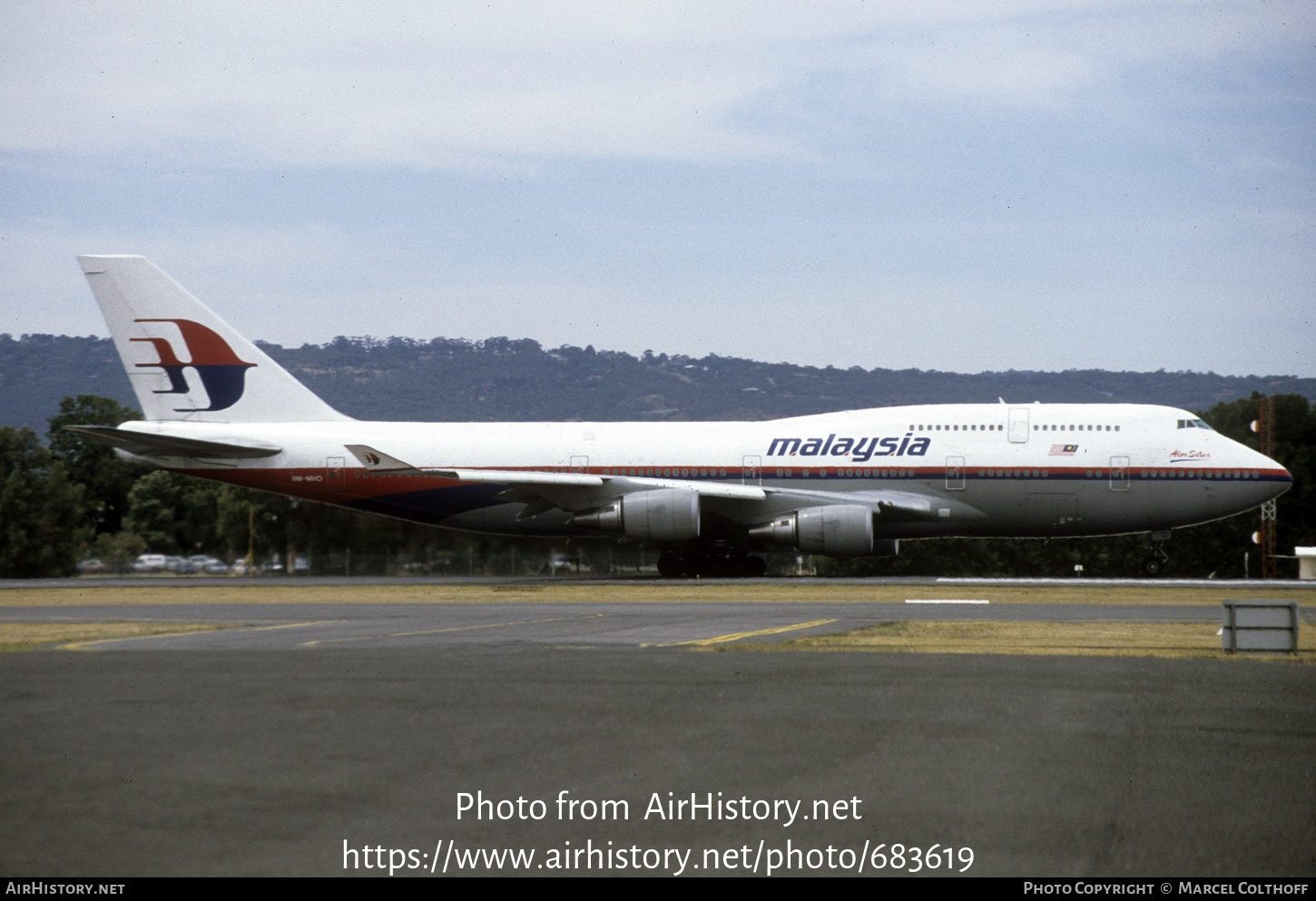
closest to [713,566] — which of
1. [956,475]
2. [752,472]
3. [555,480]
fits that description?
[752,472]

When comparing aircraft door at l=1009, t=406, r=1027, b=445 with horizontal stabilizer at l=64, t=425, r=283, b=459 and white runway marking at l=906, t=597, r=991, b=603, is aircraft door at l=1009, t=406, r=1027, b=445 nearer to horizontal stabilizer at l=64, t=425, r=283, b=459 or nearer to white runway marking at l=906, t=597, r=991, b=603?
white runway marking at l=906, t=597, r=991, b=603

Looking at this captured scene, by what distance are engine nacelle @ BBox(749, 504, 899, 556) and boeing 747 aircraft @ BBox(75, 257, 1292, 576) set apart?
0.16 feet

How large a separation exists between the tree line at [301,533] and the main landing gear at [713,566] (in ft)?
10.9

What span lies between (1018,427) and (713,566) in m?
9.60

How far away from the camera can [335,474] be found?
38.4 meters

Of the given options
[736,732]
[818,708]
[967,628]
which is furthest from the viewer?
[967,628]

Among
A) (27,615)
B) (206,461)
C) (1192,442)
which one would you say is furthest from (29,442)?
(1192,442)

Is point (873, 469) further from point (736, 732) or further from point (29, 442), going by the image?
point (29, 442)

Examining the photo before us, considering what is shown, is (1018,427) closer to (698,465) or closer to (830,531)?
(830,531)

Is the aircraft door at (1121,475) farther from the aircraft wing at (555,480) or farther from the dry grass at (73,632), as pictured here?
the dry grass at (73,632)

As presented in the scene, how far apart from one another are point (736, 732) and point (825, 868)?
3121 mm

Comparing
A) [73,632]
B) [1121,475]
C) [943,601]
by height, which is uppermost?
[1121,475]

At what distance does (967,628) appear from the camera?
18.4 meters

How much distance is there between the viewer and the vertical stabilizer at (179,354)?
39.1 metres
